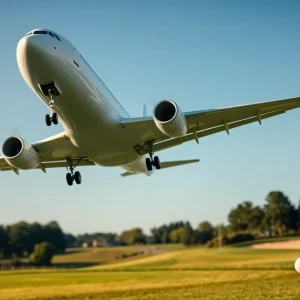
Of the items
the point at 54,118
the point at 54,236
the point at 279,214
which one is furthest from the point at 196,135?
the point at 279,214

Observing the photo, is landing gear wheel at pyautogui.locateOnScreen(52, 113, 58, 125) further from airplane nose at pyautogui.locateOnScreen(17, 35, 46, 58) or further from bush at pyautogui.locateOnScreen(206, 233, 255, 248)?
bush at pyautogui.locateOnScreen(206, 233, 255, 248)

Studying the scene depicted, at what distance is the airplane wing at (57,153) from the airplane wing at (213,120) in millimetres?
3067

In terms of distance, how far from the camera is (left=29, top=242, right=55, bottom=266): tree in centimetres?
5537

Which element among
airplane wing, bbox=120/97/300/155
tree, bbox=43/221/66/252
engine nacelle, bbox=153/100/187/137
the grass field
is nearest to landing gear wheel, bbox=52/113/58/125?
airplane wing, bbox=120/97/300/155

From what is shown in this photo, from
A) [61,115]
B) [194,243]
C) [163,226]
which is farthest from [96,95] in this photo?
[163,226]

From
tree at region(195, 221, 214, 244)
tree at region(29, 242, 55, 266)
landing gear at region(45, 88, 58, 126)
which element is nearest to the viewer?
landing gear at region(45, 88, 58, 126)

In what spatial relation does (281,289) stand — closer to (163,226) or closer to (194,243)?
(194,243)

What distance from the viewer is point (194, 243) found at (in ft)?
253

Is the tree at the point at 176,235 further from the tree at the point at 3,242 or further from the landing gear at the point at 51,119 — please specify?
the landing gear at the point at 51,119

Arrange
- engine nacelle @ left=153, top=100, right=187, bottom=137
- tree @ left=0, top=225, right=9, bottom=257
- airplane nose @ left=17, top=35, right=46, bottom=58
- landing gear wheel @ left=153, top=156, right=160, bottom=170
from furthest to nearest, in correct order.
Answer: tree @ left=0, top=225, right=9, bottom=257 < landing gear wheel @ left=153, top=156, right=160, bottom=170 < engine nacelle @ left=153, top=100, right=187, bottom=137 < airplane nose @ left=17, top=35, right=46, bottom=58

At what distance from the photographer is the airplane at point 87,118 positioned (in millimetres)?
17359

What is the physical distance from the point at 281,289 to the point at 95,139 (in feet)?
39.1

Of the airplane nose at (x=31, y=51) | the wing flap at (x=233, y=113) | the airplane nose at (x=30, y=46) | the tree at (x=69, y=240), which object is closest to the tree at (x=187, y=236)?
the tree at (x=69, y=240)

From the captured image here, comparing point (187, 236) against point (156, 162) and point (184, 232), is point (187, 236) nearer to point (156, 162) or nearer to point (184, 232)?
point (184, 232)
